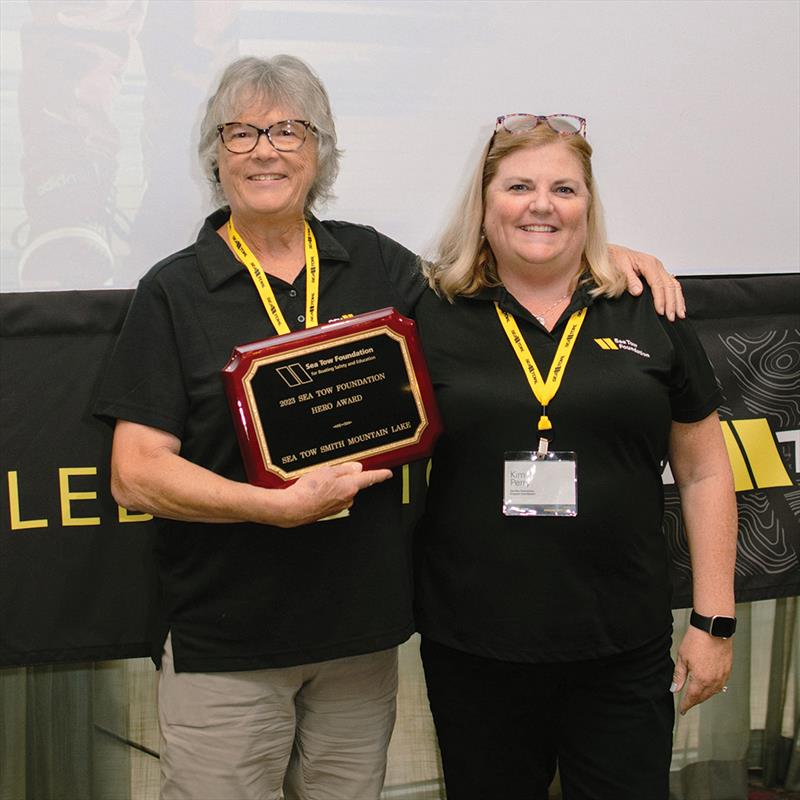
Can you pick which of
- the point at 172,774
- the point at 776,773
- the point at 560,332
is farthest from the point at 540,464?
the point at 776,773

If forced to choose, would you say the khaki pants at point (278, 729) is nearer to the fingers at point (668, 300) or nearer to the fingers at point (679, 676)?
the fingers at point (679, 676)

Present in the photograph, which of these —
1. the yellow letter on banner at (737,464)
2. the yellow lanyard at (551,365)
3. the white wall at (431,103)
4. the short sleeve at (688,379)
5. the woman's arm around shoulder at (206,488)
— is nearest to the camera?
the woman's arm around shoulder at (206,488)

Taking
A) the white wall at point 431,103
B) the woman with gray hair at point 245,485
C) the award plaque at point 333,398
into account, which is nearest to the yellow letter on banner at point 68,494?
the white wall at point 431,103

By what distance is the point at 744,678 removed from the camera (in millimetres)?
2811

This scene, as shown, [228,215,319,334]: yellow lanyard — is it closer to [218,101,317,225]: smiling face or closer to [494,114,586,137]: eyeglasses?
[218,101,317,225]: smiling face

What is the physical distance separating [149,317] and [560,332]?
2.36 ft

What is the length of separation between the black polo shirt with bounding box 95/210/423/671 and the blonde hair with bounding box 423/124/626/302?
0.72ft

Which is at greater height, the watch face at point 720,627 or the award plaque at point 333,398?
the award plaque at point 333,398

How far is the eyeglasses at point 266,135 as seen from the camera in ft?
5.37

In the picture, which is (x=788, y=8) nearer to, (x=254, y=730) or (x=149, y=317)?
(x=149, y=317)

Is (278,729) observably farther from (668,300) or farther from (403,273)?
(668,300)

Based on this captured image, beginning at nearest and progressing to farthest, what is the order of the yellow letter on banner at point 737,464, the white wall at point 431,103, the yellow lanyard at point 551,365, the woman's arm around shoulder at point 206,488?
the woman's arm around shoulder at point 206,488, the yellow lanyard at point 551,365, the white wall at point 431,103, the yellow letter on banner at point 737,464

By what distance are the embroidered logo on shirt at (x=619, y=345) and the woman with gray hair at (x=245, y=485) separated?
0.41 meters

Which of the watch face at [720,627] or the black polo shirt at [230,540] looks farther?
the watch face at [720,627]
